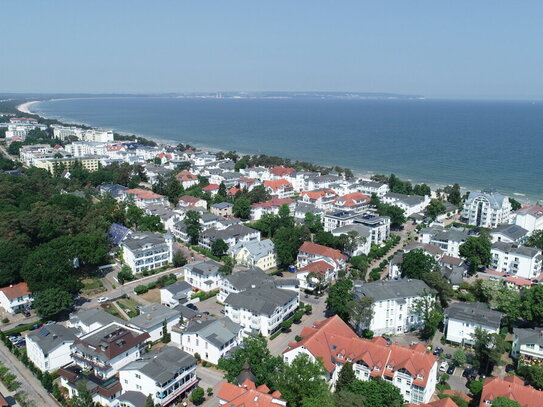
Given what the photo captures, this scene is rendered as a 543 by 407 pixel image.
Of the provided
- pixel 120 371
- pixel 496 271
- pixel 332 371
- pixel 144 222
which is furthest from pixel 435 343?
pixel 144 222

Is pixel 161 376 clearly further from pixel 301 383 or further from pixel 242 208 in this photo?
pixel 242 208

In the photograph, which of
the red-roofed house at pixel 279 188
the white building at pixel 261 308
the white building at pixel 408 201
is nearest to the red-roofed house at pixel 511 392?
the white building at pixel 261 308

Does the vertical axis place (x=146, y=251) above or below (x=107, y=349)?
above

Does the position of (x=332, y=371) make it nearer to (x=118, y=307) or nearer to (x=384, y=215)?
(x=118, y=307)

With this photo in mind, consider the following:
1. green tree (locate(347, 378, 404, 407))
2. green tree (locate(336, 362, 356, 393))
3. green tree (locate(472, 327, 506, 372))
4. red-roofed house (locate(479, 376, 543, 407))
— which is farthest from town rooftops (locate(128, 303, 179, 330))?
red-roofed house (locate(479, 376, 543, 407))

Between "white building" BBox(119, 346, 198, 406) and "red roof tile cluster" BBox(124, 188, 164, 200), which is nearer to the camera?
"white building" BBox(119, 346, 198, 406)

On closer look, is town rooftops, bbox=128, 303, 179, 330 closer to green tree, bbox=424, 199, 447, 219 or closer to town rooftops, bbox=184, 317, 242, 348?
town rooftops, bbox=184, 317, 242, 348

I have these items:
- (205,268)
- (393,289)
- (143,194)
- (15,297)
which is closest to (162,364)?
(205,268)
